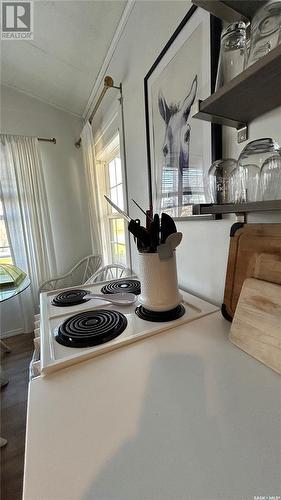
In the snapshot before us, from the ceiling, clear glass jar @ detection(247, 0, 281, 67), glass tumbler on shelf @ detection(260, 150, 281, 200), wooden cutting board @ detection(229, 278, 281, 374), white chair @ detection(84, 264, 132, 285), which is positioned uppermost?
the ceiling

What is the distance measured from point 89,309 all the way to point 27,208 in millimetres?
1904

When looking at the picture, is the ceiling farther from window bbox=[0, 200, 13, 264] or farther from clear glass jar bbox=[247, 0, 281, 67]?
window bbox=[0, 200, 13, 264]

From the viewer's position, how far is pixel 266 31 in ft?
1.78

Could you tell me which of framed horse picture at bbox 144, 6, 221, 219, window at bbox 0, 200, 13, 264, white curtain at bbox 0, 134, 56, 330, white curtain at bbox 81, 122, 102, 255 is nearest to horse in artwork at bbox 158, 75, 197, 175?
framed horse picture at bbox 144, 6, 221, 219

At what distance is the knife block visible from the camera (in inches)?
29.5

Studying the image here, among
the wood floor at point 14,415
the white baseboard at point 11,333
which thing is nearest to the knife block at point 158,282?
the wood floor at point 14,415

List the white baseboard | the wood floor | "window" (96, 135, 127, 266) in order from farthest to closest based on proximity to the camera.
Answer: the white baseboard < "window" (96, 135, 127, 266) < the wood floor

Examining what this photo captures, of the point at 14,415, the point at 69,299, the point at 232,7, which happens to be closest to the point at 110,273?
the point at 69,299

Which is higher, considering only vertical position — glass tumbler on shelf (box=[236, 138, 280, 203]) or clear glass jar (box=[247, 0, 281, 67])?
Answer: clear glass jar (box=[247, 0, 281, 67])

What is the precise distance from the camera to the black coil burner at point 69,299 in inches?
38.2

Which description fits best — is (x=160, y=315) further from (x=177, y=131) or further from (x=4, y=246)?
(x=4, y=246)

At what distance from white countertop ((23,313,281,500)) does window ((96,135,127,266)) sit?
1431mm

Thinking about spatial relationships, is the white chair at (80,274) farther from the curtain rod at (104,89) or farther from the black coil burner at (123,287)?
the curtain rod at (104,89)

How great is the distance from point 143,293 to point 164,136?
2.46ft
